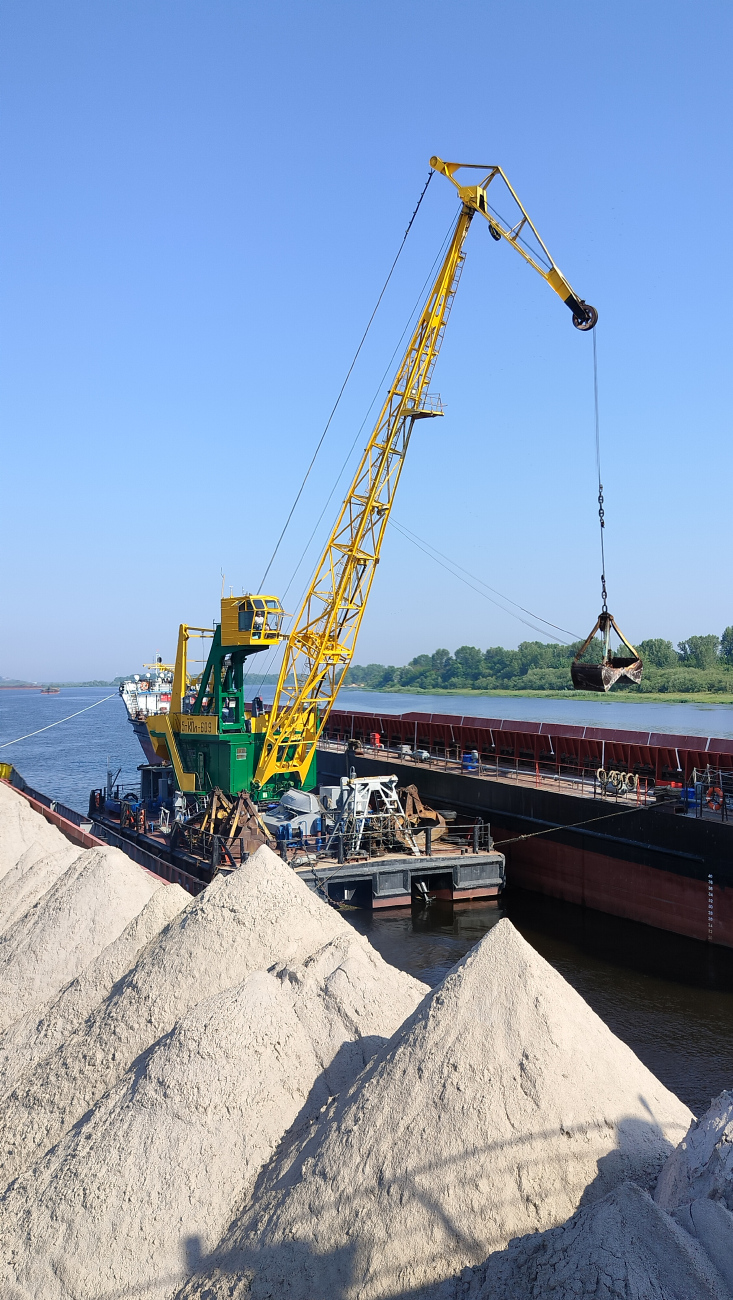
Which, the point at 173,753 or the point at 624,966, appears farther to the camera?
the point at 173,753

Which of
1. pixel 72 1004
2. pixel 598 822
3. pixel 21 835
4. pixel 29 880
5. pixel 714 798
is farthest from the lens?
pixel 598 822

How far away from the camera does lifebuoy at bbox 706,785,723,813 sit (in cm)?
2002

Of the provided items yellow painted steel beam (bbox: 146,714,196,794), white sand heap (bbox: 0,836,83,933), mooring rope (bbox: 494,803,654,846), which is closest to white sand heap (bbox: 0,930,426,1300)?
white sand heap (bbox: 0,836,83,933)

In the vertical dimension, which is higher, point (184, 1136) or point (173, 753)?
point (173, 753)

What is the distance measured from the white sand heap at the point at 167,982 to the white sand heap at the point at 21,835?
874 centimetres

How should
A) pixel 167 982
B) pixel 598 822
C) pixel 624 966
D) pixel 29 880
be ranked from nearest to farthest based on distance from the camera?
pixel 167 982 < pixel 29 880 < pixel 624 966 < pixel 598 822

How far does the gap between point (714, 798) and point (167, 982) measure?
15.4m

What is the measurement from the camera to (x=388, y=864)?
2195 centimetres

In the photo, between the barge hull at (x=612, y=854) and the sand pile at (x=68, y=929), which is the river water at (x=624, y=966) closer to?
the barge hull at (x=612, y=854)

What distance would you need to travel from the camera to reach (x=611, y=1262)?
4.60 m

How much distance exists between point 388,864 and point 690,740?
491 inches

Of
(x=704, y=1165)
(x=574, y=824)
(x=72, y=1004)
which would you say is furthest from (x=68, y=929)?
(x=574, y=824)

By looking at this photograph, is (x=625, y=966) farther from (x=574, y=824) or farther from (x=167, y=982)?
(x=167, y=982)

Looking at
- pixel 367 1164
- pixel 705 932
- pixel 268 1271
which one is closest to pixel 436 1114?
pixel 367 1164
